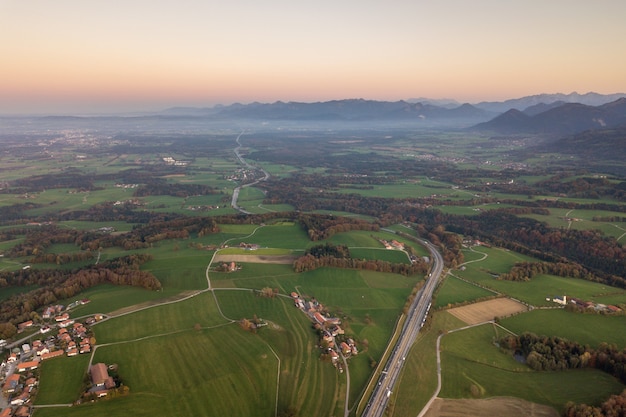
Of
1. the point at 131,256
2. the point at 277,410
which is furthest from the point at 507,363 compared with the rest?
the point at 131,256

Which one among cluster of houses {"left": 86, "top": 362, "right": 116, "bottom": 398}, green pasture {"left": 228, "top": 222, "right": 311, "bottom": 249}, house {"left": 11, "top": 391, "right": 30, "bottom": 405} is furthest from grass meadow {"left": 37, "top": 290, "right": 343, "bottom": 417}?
green pasture {"left": 228, "top": 222, "right": 311, "bottom": 249}

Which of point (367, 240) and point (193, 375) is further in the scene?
point (367, 240)

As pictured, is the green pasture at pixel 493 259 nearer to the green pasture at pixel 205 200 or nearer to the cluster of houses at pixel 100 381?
the cluster of houses at pixel 100 381

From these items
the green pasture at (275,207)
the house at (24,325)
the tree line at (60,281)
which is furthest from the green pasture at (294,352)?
the green pasture at (275,207)

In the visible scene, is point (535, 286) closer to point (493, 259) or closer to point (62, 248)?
point (493, 259)

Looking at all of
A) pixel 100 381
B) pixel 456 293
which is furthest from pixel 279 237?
pixel 100 381

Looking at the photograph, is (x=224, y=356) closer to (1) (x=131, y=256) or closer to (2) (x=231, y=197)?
(1) (x=131, y=256)

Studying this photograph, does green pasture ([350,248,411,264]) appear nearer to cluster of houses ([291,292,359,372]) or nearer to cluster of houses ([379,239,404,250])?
cluster of houses ([379,239,404,250])
